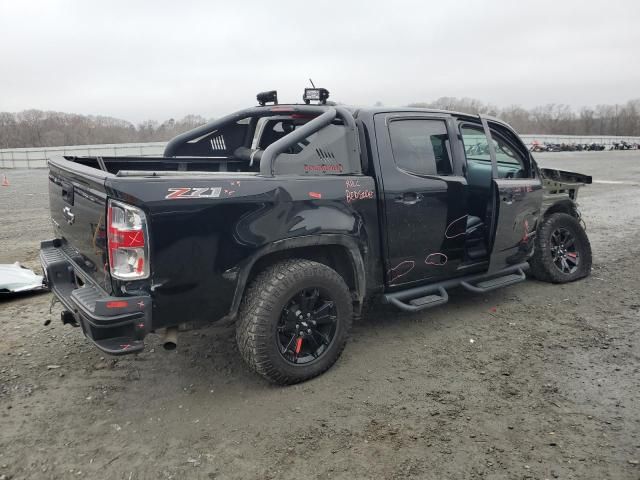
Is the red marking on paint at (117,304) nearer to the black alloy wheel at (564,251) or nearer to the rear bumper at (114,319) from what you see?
the rear bumper at (114,319)

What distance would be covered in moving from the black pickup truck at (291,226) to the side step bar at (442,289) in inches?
0.6

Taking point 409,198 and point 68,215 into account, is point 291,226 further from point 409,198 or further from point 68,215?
point 68,215

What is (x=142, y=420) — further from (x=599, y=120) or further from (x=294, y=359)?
(x=599, y=120)

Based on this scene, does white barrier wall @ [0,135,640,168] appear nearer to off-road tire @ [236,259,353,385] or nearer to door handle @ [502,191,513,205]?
door handle @ [502,191,513,205]

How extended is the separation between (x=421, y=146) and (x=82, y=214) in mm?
2616

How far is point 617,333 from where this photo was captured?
14.0 feet

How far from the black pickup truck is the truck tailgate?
0.02 meters

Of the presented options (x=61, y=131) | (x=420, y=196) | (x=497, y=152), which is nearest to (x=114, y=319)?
(x=420, y=196)

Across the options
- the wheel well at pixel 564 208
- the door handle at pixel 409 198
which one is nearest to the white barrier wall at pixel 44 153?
the wheel well at pixel 564 208

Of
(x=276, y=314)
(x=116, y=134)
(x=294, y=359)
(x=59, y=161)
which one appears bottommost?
(x=294, y=359)

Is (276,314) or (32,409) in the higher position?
(276,314)

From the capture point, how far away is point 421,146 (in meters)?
4.17

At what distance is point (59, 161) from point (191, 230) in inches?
63.9

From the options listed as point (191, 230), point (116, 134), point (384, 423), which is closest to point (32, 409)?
point (191, 230)
